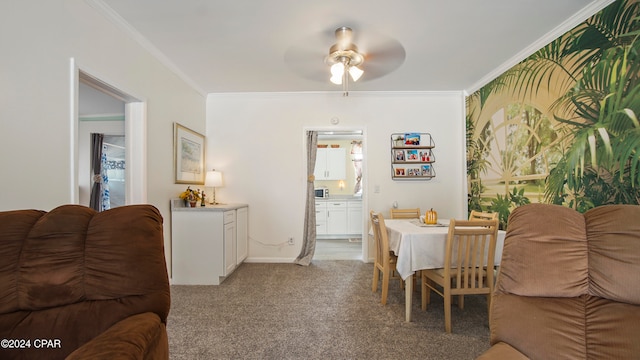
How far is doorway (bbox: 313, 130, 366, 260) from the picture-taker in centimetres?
514

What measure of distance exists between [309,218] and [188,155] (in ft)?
6.16

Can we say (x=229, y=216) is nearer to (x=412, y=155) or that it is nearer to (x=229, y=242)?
(x=229, y=242)

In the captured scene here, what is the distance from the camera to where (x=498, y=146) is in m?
Answer: 3.17

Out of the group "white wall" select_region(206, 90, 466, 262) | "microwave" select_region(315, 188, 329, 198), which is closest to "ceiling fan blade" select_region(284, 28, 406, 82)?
"white wall" select_region(206, 90, 466, 262)

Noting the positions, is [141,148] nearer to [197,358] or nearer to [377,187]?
[197,358]

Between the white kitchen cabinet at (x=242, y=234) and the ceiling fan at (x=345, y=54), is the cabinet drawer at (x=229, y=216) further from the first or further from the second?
the ceiling fan at (x=345, y=54)

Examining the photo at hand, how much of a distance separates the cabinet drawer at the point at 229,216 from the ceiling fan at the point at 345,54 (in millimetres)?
1884

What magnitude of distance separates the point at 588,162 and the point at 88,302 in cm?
323

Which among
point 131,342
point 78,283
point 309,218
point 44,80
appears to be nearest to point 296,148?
point 309,218

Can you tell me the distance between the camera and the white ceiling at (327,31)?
207 centimetres

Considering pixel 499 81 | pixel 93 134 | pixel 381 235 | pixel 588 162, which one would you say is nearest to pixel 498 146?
pixel 499 81

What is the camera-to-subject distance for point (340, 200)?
5.95 m

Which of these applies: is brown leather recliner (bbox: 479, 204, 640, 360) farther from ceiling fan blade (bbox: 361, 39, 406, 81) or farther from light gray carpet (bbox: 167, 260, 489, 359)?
ceiling fan blade (bbox: 361, 39, 406, 81)

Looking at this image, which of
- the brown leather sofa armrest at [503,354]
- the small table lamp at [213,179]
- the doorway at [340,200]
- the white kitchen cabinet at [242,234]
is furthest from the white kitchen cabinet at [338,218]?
the brown leather sofa armrest at [503,354]
